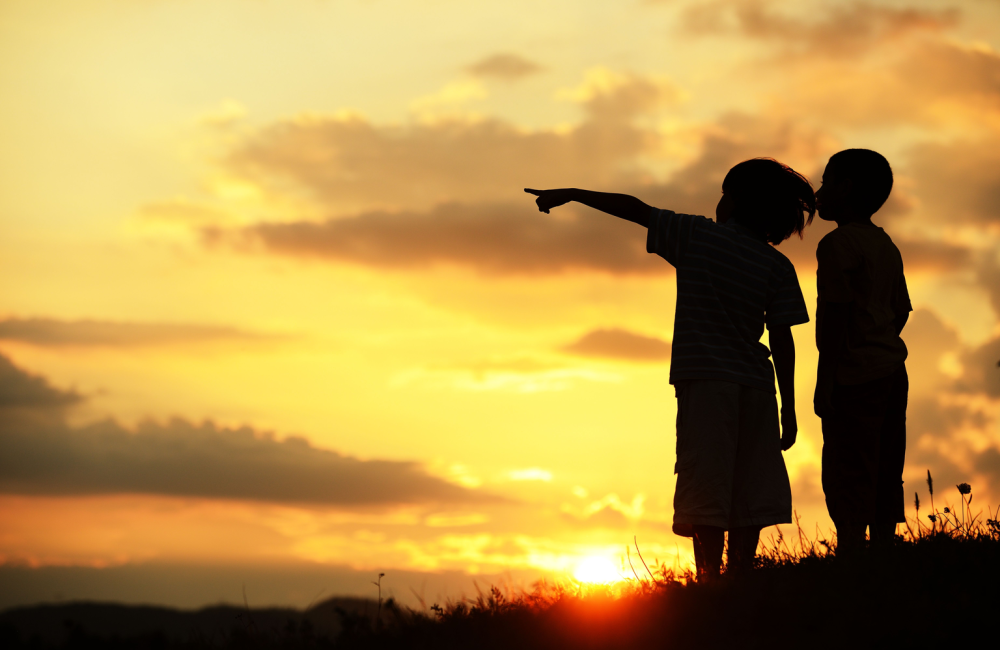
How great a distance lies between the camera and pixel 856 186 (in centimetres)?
632

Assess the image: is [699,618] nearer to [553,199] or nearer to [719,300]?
[719,300]

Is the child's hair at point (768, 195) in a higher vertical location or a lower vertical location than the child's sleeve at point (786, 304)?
higher

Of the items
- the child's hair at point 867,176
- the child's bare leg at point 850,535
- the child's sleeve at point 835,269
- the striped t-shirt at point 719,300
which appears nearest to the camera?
the striped t-shirt at point 719,300

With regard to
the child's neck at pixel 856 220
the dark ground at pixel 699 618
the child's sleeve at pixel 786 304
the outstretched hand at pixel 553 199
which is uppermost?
the child's neck at pixel 856 220

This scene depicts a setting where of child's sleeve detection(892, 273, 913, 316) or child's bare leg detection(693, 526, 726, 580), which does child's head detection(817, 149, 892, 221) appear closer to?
child's sleeve detection(892, 273, 913, 316)

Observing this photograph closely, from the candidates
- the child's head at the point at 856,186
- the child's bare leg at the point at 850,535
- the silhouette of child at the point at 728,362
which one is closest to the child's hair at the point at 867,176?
the child's head at the point at 856,186

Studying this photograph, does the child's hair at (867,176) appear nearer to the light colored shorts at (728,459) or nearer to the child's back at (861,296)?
the child's back at (861,296)

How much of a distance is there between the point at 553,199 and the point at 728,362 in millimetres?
1417

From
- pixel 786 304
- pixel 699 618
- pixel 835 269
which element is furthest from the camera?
pixel 835 269

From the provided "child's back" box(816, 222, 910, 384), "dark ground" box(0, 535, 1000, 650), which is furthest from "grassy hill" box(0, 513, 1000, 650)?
"child's back" box(816, 222, 910, 384)

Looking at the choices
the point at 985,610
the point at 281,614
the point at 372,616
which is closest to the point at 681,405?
the point at 985,610

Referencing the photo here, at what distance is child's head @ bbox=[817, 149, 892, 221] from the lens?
20.7 ft

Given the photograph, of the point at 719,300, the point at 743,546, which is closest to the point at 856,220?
the point at 719,300

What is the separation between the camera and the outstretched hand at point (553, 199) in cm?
541
